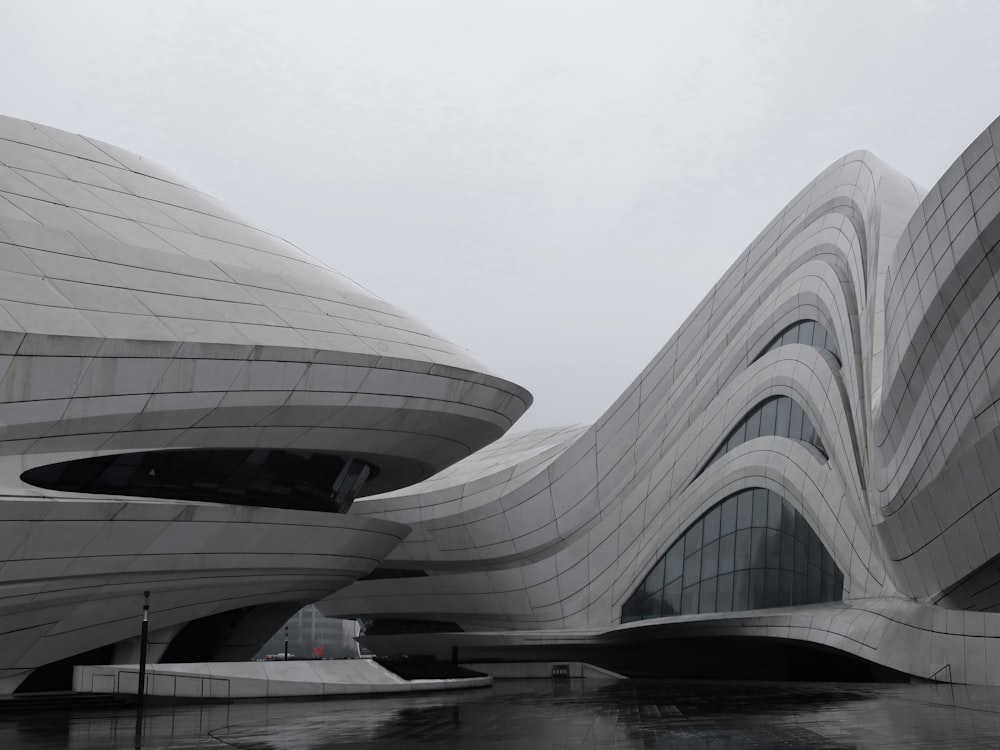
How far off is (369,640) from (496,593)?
1196 cm

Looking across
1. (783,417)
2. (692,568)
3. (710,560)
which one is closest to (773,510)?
(783,417)

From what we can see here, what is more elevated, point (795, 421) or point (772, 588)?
point (795, 421)

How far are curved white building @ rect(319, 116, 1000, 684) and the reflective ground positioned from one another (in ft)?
13.9

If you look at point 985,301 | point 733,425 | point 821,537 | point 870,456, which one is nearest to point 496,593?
point 733,425

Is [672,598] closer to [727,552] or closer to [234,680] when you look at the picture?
[727,552]

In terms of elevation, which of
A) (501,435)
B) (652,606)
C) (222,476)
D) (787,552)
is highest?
(501,435)

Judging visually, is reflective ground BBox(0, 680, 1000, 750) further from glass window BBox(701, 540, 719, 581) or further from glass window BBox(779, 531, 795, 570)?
glass window BBox(701, 540, 719, 581)

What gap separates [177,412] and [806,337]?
76.3ft

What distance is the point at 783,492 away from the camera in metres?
37.7

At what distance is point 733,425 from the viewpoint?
134 feet

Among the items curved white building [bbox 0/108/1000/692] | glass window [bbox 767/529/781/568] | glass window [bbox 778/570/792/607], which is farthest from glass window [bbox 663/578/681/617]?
glass window [bbox 778/570/792/607]

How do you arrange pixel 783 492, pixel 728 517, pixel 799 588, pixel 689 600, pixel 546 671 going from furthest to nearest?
1. pixel 546 671
2. pixel 689 600
3. pixel 728 517
4. pixel 783 492
5. pixel 799 588

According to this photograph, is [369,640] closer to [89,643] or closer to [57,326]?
[89,643]

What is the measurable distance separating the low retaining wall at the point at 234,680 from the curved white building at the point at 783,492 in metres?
14.2
